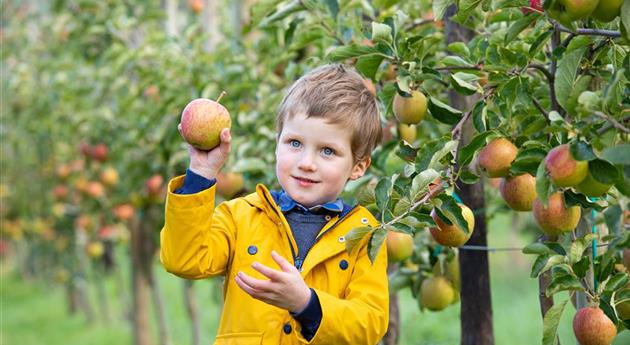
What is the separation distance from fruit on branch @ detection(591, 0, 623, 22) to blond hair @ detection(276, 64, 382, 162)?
525mm

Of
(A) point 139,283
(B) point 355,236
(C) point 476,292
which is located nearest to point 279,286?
(B) point 355,236

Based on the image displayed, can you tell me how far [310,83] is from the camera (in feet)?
5.72

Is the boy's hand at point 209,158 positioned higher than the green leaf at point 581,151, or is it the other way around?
the green leaf at point 581,151

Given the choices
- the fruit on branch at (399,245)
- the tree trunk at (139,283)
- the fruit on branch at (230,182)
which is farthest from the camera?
the tree trunk at (139,283)

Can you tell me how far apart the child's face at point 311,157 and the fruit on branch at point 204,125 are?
5.0 inches

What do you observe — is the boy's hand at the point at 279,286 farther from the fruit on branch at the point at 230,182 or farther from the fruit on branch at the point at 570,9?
the fruit on branch at the point at 230,182

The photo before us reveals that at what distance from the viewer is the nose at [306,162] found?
1649mm

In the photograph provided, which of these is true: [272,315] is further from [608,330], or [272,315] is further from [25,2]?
[25,2]

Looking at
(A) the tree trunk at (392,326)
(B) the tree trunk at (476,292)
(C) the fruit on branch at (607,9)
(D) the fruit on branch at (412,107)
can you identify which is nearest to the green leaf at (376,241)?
(D) the fruit on branch at (412,107)

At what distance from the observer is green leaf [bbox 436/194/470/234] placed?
1.57m

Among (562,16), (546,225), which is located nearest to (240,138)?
(546,225)

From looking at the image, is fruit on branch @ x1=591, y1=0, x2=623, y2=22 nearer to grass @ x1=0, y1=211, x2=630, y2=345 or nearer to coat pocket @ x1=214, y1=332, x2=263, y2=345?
coat pocket @ x1=214, y1=332, x2=263, y2=345

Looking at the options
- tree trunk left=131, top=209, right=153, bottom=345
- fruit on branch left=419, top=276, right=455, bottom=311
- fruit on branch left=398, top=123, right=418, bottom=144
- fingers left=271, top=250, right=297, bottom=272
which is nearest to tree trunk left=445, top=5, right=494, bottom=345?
fruit on branch left=419, top=276, right=455, bottom=311

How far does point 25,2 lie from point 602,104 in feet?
24.1
